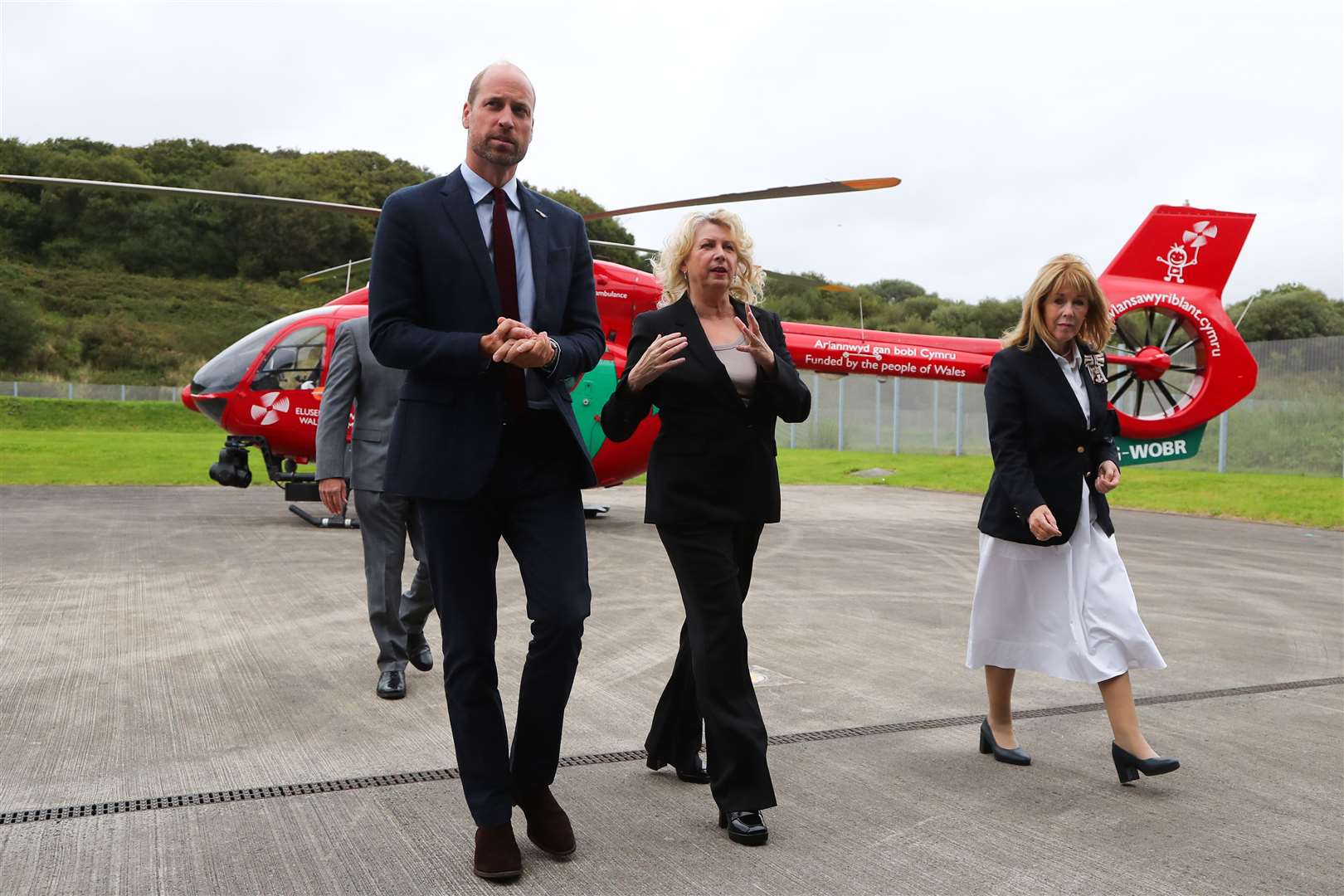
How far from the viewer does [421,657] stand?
5.47 m

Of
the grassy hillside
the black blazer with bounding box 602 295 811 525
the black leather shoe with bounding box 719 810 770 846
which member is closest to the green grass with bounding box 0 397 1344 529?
the black blazer with bounding box 602 295 811 525

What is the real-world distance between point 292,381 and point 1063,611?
32.9 feet

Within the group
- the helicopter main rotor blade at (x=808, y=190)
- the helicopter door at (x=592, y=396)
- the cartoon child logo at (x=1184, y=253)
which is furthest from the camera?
the cartoon child logo at (x=1184, y=253)

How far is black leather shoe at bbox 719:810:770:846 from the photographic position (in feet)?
10.6

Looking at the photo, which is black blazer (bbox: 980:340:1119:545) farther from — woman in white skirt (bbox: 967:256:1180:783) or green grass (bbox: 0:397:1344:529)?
green grass (bbox: 0:397:1344:529)

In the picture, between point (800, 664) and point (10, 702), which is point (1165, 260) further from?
point (10, 702)

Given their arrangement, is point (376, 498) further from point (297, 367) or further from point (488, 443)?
point (297, 367)

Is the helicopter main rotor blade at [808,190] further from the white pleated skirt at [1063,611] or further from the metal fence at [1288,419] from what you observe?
the metal fence at [1288,419]

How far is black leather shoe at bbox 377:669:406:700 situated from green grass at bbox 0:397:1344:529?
1349 cm

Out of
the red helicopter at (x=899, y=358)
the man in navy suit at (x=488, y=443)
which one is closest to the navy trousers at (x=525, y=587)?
the man in navy suit at (x=488, y=443)

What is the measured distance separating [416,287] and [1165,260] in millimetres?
12353

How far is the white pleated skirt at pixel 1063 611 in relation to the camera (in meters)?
3.95

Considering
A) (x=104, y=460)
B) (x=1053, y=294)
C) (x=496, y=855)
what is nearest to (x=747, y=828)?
(x=496, y=855)

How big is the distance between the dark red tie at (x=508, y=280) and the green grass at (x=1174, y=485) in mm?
14503
